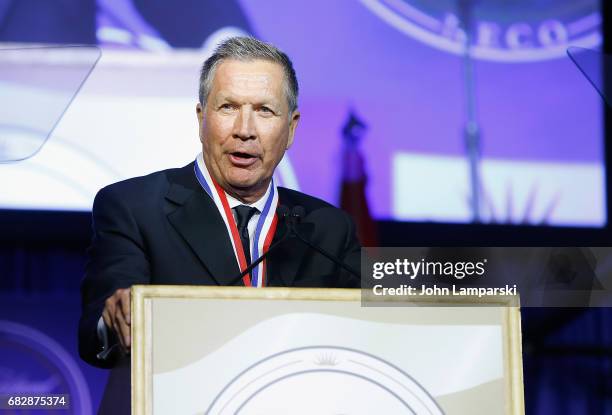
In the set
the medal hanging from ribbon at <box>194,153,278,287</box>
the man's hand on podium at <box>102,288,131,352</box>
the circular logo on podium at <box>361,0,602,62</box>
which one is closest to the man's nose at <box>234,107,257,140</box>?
the medal hanging from ribbon at <box>194,153,278,287</box>

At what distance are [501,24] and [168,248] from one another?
95.2 inches

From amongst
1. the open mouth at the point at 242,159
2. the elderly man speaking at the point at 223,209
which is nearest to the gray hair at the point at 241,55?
the elderly man speaking at the point at 223,209

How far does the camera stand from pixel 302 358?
4.13 feet

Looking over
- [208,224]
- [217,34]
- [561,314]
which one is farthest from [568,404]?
[208,224]

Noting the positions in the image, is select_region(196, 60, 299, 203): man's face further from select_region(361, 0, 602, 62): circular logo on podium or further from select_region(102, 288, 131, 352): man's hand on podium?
select_region(361, 0, 602, 62): circular logo on podium

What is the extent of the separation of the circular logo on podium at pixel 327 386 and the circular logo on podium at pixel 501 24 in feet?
8.62

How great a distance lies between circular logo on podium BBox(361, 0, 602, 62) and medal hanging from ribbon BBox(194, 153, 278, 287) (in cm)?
199

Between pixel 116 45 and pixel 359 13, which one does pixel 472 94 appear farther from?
pixel 116 45

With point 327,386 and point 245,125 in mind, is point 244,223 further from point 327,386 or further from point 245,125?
point 327,386

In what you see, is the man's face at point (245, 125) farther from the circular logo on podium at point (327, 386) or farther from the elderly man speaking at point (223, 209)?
the circular logo on podium at point (327, 386)

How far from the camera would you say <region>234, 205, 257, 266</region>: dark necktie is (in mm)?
1767

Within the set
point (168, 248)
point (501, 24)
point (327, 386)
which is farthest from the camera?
point (501, 24)

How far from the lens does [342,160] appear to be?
3617mm

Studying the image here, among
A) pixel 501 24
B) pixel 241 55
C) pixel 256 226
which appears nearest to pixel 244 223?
pixel 256 226
